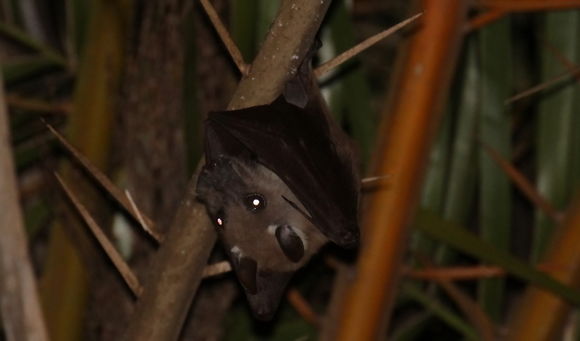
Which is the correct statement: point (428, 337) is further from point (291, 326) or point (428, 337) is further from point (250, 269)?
point (250, 269)

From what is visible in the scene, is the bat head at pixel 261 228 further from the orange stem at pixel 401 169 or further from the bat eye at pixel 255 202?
the orange stem at pixel 401 169

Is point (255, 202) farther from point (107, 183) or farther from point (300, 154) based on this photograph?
point (107, 183)

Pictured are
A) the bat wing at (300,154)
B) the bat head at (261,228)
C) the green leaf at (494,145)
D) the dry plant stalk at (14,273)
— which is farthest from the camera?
the green leaf at (494,145)

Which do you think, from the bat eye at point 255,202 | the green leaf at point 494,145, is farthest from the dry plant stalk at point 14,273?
the green leaf at point 494,145

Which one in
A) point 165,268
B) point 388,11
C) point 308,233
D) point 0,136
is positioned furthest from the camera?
point 388,11

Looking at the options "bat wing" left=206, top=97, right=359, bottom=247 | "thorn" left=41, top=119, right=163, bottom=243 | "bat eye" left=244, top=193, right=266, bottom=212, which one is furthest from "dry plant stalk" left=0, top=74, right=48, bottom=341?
"bat eye" left=244, top=193, right=266, bottom=212

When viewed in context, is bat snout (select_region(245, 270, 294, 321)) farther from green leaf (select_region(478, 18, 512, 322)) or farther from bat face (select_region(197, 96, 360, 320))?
green leaf (select_region(478, 18, 512, 322))

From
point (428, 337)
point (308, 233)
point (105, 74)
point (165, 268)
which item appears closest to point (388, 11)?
point (428, 337)

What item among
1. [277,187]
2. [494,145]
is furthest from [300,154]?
[494,145]
